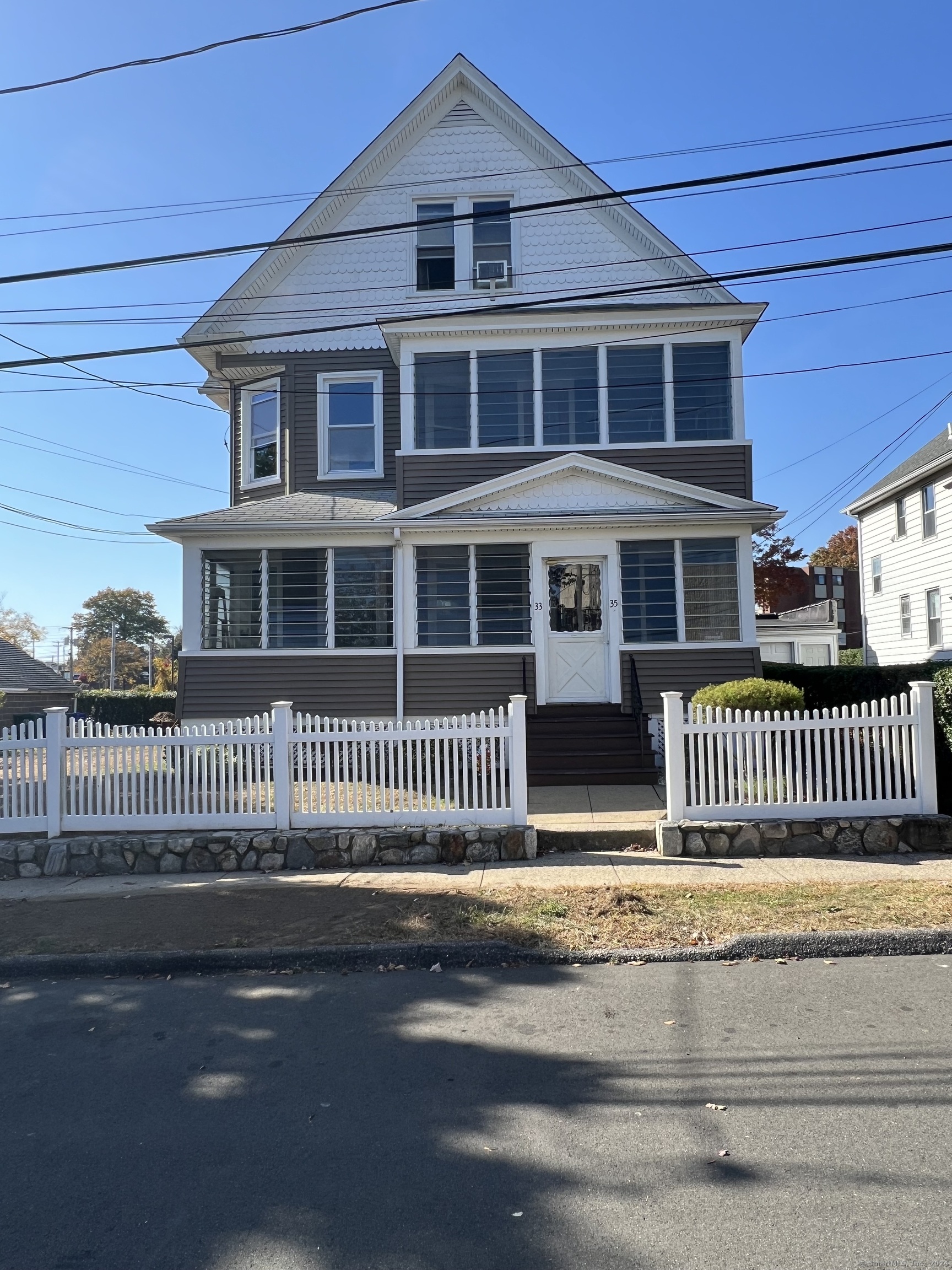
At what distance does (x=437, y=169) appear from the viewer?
15961mm

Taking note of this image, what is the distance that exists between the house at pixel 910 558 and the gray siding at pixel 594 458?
915 cm

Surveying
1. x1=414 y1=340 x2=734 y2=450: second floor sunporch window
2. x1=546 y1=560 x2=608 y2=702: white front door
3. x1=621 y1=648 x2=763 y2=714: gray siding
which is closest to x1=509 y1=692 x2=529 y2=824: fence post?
x1=546 y1=560 x2=608 y2=702: white front door

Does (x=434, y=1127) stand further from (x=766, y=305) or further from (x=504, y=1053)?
(x=766, y=305)

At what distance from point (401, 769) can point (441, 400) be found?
314 inches

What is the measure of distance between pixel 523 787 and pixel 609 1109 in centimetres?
466

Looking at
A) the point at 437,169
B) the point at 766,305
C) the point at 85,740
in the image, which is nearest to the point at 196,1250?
the point at 85,740

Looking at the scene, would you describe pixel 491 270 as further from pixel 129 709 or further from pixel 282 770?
pixel 129 709

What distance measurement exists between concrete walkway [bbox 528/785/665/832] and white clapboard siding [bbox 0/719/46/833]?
4.95 m

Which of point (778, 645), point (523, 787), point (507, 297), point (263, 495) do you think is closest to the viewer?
point (523, 787)

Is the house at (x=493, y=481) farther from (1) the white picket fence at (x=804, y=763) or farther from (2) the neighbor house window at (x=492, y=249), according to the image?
(1) the white picket fence at (x=804, y=763)

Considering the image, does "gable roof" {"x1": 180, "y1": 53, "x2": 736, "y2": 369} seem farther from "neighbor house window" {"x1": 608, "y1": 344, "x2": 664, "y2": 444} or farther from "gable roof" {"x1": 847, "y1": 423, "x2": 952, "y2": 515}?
"gable roof" {"x1": 847, "y1": 423, "x2": 952, "y2": 515}

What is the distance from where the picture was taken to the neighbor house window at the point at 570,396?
14.3 m

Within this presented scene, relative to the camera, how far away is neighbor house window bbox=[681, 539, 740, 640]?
13.5 m

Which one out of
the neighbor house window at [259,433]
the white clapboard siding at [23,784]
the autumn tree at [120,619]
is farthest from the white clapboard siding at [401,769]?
the autumn tree at [120,619]
